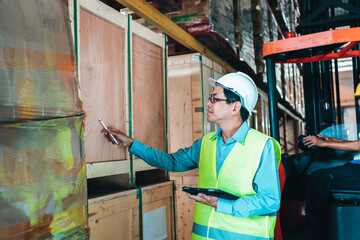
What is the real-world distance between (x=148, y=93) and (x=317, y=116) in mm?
1892

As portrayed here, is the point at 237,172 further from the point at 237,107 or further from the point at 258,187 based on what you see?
the point at 237,107

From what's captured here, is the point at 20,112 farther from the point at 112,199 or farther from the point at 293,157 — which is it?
the point at 293,157

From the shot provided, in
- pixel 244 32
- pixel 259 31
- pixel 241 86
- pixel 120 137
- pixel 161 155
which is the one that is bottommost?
pixel 161 155

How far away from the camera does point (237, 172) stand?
234 centimetres

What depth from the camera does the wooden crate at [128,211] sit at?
249 cm

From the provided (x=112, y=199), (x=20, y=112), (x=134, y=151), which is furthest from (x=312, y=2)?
(x=20, y=112)

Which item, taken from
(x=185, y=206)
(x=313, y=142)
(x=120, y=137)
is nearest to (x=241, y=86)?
(x=120, y=137)

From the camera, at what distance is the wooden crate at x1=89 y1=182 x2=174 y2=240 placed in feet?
8.18

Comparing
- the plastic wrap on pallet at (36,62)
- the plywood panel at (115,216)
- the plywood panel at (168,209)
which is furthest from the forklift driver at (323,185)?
the plastic wrap on pallet at (36,62)

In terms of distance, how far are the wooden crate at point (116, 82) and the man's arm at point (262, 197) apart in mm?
955

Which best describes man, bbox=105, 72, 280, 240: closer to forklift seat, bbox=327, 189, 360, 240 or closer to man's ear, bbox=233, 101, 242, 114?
man's ear, bbox=233, 101, 242, 114

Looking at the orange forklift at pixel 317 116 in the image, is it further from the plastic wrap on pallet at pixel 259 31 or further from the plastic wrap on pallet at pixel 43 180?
the plastic wrap on pallet at pixel 259 31

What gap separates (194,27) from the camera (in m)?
4.45

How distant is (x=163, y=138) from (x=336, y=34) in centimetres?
184
